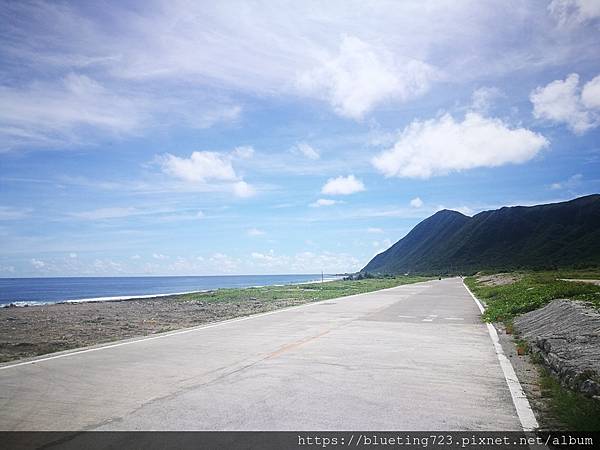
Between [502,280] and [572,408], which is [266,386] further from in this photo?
[502,280]

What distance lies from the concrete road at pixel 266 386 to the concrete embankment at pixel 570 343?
99 centimetres

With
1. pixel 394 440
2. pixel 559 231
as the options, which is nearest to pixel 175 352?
pixel 394 440

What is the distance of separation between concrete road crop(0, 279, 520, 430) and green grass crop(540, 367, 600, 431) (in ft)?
1.95

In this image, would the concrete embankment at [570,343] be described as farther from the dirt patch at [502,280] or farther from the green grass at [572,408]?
the dirt patch at [502,280]

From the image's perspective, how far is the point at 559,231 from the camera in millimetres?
189750

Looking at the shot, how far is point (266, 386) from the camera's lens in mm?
7953

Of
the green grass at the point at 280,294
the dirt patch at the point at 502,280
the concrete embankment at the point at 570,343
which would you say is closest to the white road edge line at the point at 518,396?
the concrete embankment at the point at 570,343

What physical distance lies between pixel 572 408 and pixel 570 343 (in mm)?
3729

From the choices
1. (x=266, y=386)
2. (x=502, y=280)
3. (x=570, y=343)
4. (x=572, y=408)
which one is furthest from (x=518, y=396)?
(x=502, y=280)

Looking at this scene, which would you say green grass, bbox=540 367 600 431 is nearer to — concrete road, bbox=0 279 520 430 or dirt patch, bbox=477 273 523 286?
concrete road, bbox=0 279 520 430

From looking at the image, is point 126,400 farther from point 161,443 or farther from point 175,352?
point 175,352

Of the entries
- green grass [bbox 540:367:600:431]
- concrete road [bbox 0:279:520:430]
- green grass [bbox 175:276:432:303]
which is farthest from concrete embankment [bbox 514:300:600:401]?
green grass [bbox 175:276:432:303]

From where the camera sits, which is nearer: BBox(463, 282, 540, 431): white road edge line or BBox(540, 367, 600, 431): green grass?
BBox(540, 367, 600, 431): green grass

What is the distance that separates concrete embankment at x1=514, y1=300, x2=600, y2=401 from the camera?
743 centimetres
